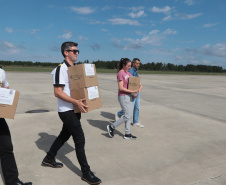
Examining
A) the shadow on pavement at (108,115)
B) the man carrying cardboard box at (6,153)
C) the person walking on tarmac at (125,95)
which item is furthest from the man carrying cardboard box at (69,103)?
the shadow on pavement at (108,115)

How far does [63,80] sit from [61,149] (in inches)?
71.8

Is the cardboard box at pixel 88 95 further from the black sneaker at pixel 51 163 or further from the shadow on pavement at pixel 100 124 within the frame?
the shadow on pavement at pixel 100 124

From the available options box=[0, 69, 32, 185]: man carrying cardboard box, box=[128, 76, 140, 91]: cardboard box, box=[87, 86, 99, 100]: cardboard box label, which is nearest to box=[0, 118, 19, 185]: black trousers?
box=[0, 69, 32, 185]: man carrying cardboard box

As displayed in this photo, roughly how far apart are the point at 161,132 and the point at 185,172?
198 centimetres

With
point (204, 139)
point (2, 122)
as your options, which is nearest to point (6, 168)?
point (2, 122)

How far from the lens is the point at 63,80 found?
2785 millimetres

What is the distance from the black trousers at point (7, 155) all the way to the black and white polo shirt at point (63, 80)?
73 centimetres

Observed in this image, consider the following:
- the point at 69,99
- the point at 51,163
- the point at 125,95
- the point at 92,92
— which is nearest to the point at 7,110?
the point at 69,99

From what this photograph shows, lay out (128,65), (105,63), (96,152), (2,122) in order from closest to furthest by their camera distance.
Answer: (2,122), (96,152), (128,65), (105,63)

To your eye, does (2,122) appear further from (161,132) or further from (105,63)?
(105,63)

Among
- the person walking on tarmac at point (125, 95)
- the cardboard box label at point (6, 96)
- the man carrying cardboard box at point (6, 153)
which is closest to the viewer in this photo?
the cardboard box label at point (6, 96)

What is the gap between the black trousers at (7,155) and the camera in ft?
8.51

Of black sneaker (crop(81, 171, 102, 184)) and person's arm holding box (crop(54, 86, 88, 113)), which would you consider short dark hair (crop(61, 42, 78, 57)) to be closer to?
person's arm holding box (crop(54, 86, 88, 113))

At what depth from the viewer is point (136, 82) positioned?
4.66 meters
